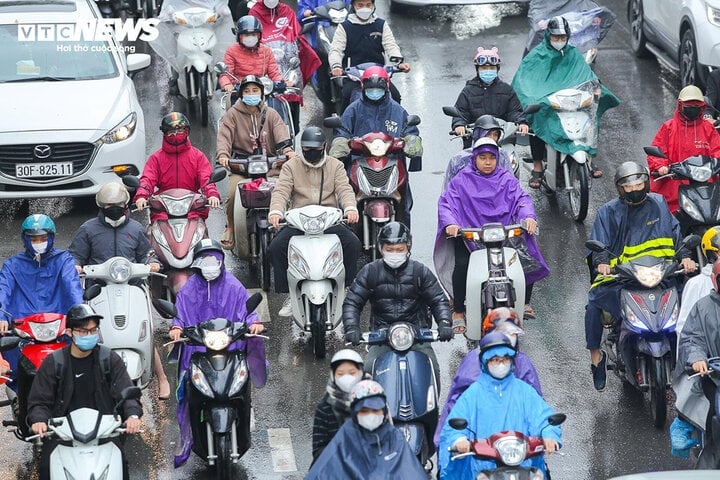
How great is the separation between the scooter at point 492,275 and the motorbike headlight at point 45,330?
3535 mm

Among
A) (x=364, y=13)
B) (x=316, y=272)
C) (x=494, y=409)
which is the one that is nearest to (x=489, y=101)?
(x=364, y=13)

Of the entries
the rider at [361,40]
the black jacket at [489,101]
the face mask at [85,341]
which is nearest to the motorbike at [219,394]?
the face mask at [85,341]

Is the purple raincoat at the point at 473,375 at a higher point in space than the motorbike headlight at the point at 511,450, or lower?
higher

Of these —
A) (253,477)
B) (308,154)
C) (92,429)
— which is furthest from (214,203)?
(92,429)

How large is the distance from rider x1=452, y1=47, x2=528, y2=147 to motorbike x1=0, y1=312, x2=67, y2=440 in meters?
5.92

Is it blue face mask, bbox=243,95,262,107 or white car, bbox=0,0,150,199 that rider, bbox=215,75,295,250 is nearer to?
blue face mask, bbox=243,95,262,107

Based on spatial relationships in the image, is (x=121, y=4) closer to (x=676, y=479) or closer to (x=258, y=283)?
(x=258, y=283)

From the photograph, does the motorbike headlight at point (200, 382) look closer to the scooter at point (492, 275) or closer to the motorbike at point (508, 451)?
the motorbike at point (508, 451)

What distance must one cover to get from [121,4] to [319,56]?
11.6ft

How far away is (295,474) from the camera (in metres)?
12.1

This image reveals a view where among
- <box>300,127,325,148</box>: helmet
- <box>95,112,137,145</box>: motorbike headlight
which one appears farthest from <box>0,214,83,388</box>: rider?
<box>95,112,137,145</box>: motorbike headlight

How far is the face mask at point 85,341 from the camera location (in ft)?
36.6

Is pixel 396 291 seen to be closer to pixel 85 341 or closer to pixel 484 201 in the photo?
pixel 484 201

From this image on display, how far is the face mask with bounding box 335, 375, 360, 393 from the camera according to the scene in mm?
10680
